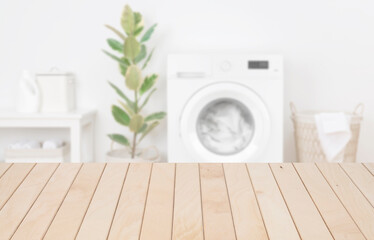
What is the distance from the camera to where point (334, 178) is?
1.01 meters

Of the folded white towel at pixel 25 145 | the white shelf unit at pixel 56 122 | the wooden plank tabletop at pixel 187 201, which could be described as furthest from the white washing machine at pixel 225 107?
the wooden plank tabletop at pixel 187 201

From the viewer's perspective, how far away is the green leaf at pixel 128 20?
295 cm

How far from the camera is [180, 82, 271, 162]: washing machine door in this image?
2.82m

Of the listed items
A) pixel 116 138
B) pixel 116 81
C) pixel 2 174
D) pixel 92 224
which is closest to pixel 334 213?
pixel 92 224

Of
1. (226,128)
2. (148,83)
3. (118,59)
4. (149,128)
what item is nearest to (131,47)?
(118,59)

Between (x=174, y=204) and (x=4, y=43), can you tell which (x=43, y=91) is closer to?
(x=4, y=43)

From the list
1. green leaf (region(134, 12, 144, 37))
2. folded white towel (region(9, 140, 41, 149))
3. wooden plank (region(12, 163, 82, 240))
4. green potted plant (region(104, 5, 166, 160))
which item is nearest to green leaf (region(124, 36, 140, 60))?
green potted plant (region(104, 5, 166, 160))

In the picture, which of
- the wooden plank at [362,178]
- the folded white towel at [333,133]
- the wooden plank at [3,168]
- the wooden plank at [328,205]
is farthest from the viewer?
the folded white towel at [333,133]

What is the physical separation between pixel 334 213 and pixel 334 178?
15 centimetres

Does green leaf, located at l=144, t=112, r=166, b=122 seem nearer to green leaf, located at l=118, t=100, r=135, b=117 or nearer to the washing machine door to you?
green leaf, located at l=118, t=100, r=135, b=117

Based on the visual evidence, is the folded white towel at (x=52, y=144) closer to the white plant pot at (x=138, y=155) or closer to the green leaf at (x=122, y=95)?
the white plant pot at (x=138, y=155)

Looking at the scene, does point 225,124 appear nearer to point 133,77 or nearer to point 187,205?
point 133,77

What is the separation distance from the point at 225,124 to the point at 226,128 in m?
0.02

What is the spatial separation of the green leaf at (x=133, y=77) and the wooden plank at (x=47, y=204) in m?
1.84
